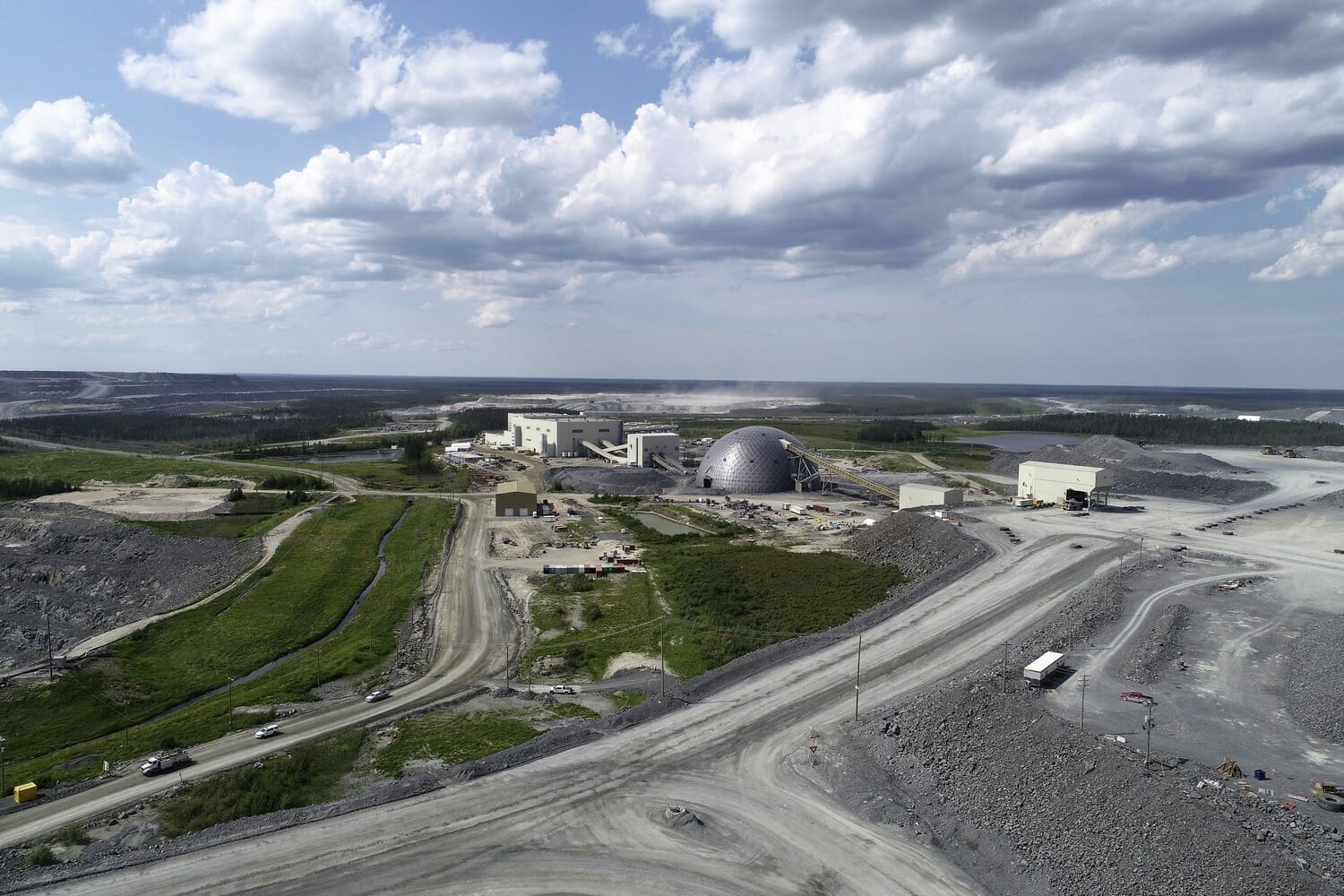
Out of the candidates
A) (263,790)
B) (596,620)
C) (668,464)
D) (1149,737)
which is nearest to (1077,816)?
(1149,737)

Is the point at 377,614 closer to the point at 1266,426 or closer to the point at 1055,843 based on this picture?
the point at 1055,843

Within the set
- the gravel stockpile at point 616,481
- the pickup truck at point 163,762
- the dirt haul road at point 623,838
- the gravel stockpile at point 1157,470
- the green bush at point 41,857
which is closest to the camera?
the dirt haul road at point 623,838

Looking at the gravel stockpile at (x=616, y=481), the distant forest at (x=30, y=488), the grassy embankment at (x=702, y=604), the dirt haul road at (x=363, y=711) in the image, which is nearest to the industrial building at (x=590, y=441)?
the gravel stockpile at (x=616, y=481)

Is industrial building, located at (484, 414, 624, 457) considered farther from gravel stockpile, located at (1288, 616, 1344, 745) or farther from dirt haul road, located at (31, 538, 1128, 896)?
gravel stockpile, located at (1288, 616, 1344, 745)

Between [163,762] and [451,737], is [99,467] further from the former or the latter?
[451,737]

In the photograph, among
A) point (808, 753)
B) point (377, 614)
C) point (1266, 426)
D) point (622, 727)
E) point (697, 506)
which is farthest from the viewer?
point (1266, 426)

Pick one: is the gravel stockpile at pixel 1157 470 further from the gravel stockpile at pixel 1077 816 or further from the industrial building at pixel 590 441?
the gravel stockpile at pixel 1077 816

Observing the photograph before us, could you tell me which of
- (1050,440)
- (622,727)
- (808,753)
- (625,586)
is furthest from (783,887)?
(1050,440)
